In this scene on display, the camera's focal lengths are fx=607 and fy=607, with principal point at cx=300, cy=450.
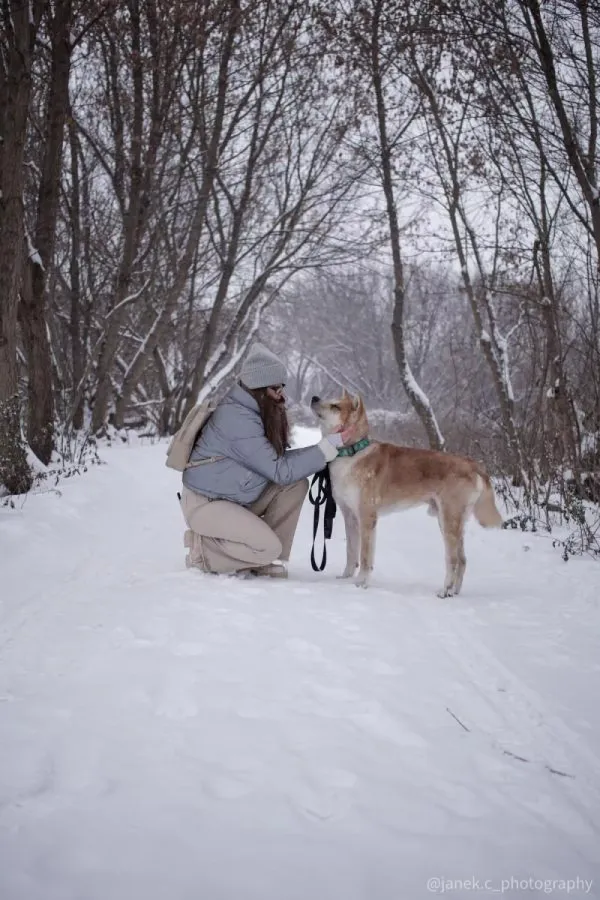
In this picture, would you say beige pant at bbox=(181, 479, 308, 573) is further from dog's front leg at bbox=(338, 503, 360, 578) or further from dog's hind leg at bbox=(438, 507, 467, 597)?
dog's hind leg at bbox=(438, 507, 467, 597)

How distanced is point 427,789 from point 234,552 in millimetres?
2997

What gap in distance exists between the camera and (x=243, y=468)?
4.75 m

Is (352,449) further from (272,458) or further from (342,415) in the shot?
(272,458)

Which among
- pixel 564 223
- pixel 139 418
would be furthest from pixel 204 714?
pixel 139 418

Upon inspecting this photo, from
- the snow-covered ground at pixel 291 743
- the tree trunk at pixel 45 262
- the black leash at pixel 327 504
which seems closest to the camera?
the snow-covered ground at pixel 291 743

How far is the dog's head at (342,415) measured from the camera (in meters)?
4.85

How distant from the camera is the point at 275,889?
4.86ft

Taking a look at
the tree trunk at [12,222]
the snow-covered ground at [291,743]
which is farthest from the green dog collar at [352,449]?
the tree trunk at [12,222]

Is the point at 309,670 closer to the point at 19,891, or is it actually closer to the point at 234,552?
the point at 19,891

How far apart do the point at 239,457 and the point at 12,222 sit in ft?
13.3

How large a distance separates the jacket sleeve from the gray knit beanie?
33 cm

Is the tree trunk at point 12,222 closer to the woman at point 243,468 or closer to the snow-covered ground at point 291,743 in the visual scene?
the snow-covered ground at point 291,743

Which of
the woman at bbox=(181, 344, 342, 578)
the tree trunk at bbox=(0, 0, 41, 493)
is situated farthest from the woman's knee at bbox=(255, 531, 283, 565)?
the tree trunk at bbox=(0, 0, 41, 493)

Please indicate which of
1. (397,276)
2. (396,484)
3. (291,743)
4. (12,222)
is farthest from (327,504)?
(397,276)
